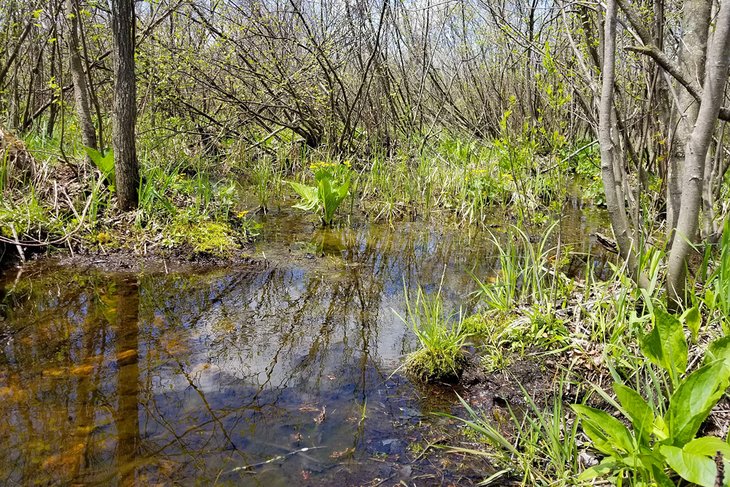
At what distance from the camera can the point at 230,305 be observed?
3.31 meters

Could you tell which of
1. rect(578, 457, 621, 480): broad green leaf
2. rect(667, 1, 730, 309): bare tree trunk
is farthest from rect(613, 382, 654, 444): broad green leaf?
rect(667, 1, 730, 309): bare tree trunk

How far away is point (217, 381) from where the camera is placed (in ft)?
7.89

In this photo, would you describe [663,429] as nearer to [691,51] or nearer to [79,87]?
[691,51]

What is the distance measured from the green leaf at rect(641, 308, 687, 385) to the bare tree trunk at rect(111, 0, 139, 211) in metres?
3.94

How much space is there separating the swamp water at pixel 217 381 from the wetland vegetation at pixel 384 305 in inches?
0.5

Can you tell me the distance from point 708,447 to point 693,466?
67 millimetres

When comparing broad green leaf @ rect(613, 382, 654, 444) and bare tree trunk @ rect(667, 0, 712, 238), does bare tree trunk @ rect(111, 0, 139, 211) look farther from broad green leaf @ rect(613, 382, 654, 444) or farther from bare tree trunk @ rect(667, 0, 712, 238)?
broad green leaf @ rect(613, 382, 654, 444)

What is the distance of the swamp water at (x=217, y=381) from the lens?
1853 millimetres

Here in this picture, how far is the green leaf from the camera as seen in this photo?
177 cm

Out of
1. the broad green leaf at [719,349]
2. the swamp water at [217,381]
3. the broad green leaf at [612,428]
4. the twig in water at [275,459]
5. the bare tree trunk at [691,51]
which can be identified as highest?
the bare tree trunk at [691,51]

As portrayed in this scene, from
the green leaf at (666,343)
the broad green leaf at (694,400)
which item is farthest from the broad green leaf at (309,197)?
the broad green leaf at (694,400)

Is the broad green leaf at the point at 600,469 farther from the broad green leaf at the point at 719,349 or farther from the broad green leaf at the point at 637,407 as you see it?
the broad green leaf at the point at 719,349

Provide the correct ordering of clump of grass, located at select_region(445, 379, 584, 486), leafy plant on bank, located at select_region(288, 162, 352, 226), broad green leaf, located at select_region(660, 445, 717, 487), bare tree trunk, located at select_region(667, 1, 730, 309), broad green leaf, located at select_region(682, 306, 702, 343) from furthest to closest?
leafy plant on bank, located at select_region(288, 162, 352, 226)
broad green leaf, located at select_region(682, 306, 702, 343)
bare tree trunk, located at select_region(667, 1, 730, 309)
clump of grass, located at select_region(445, 379, 584, 486)
broad green leaf, located at select_region(660, 445, 717, 487)

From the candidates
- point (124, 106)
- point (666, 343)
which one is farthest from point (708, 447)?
point (124, 106)
